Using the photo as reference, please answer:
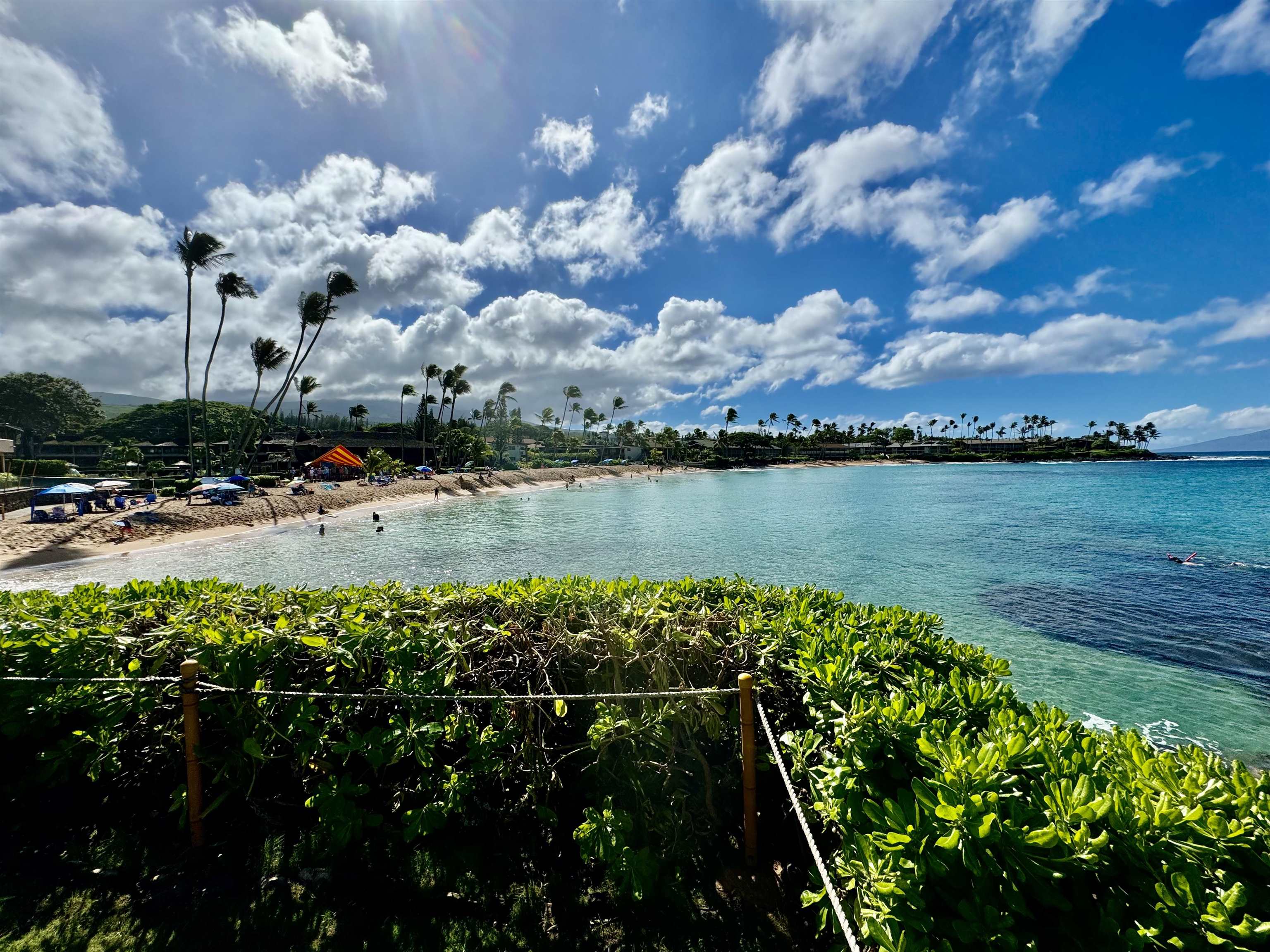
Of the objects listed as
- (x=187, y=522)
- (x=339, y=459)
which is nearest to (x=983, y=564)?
(x=187, y=522)

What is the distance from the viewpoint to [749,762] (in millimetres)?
3084

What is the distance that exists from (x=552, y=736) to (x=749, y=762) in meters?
1.44

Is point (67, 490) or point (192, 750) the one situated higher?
point (192, 750)

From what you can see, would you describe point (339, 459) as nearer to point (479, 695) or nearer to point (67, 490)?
point (67, 490)

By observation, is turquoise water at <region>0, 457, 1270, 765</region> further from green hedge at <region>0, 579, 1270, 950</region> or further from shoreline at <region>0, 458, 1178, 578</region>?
green hedge at <region>0, 579, 1270, 950</region>

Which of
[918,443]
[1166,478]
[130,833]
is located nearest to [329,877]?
[130,833]

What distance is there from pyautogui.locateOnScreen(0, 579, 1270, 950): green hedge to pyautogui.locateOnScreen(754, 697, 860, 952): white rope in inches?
3.2

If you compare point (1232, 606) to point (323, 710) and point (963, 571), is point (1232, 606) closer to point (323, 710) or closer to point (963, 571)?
point (963, 571)

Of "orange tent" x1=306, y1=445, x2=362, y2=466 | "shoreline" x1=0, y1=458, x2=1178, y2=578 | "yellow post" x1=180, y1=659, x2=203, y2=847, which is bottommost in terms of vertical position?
"shoreline" x1=0, y1=458, x2=1178, y2=578

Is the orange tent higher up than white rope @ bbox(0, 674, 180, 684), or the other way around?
white rope @ bbox(0, 674, 180, 684)

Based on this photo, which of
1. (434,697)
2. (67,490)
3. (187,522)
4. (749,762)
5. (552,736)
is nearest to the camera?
(749,762)

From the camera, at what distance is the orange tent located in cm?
5853

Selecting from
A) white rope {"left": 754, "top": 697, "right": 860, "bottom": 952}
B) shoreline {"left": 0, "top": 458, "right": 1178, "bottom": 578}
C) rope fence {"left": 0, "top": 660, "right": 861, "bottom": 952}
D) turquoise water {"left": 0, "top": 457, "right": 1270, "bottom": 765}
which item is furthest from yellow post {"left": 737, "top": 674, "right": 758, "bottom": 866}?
shoreline {"left": 0, "top": 458, "right": 1178, "bottom": 578}

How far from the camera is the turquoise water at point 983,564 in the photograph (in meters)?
9.48
